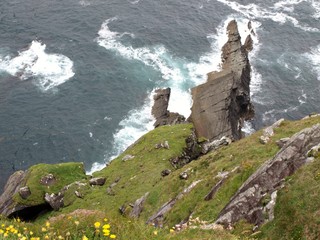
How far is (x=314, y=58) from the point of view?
10244cm

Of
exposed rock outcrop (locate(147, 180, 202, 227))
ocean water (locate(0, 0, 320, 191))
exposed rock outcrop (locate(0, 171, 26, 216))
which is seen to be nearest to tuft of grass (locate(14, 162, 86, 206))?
exposed rock outcrop (locate(0, 171, 26, 216))

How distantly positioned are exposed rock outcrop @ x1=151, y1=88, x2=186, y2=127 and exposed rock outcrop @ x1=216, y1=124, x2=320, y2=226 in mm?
45712

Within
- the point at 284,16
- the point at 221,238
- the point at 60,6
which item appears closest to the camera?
the point at 221,238

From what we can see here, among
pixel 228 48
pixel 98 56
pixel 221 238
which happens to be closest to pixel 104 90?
pixel 98 56

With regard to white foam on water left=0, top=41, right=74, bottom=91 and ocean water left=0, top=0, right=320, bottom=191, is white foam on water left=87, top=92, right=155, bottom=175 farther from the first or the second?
white foam on water left=0, top=41, right=74, bottom=91

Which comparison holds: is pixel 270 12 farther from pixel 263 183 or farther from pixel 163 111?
pixel 263 183

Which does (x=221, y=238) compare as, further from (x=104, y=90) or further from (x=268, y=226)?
(x=104, y=90)

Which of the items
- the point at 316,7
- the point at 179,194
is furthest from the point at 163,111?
the point at 316,7

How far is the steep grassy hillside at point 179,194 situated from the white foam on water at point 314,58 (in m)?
51.3

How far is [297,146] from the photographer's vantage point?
28.6 metres

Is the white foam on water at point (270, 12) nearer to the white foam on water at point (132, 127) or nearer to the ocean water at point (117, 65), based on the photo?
the ocean water at point (117, 65)

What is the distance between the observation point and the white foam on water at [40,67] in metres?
84.3

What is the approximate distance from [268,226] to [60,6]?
100m

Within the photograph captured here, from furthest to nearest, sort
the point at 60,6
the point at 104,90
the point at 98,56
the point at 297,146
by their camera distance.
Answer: the point at 60,6, the point at 98,56, the point at 104,90, the point at 297,146
